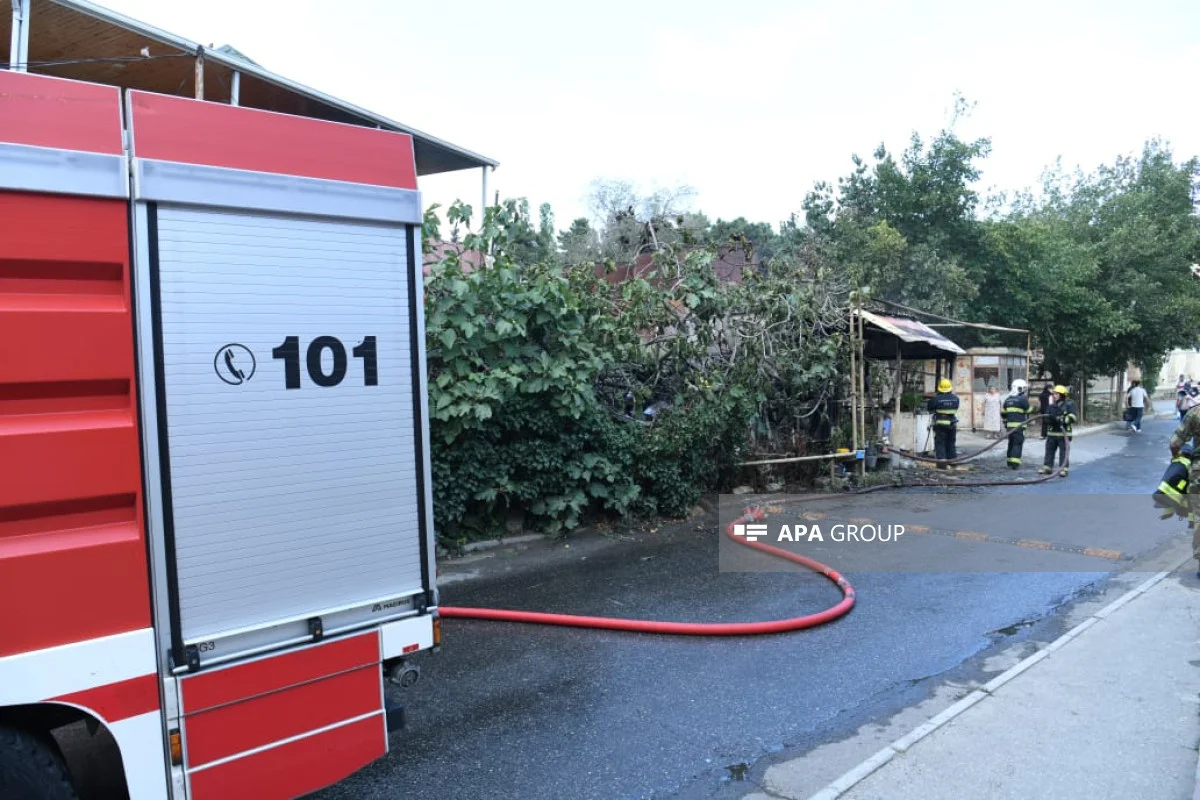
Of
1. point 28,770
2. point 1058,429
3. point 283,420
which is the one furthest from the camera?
point 1058,429

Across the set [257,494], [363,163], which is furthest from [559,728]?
[363,163]

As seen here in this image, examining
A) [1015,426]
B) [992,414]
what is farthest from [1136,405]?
[1015,426]

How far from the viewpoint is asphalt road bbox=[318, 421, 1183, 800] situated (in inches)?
153

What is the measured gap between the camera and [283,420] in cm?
290

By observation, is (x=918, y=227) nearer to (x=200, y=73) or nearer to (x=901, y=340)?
(x=901, y=340)

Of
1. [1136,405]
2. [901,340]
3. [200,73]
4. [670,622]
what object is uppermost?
[200,73]

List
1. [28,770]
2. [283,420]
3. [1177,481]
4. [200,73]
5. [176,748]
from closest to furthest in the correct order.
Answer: [28,770] < [176,748] < [283,420] < [200,73] < [1177,481]

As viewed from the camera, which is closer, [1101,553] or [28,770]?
[28,770]

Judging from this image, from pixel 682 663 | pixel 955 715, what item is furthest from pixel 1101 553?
pixel 682 663

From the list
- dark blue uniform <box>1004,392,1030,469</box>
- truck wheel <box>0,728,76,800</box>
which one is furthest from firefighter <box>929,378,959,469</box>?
truck wheel <box>0,728,76,800</box>

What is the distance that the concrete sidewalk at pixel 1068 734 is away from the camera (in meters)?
3.58

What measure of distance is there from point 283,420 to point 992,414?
815 inches

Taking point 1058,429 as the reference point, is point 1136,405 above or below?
below

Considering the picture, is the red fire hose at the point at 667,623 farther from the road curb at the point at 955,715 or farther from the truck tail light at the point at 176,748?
the truck tail light at the point at 176,748
